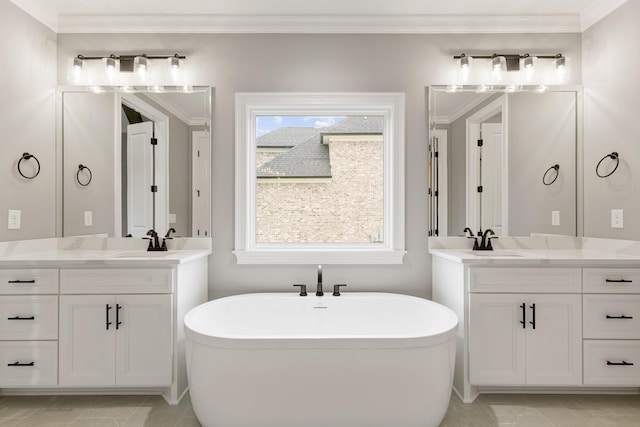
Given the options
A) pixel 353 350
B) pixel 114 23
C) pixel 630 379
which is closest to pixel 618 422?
pixel 630 379

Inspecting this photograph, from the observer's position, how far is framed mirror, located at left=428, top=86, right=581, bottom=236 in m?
2.64

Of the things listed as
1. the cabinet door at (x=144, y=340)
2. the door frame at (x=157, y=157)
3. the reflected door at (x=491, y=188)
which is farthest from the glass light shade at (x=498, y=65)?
the cabinet door at (x=144, y=340)

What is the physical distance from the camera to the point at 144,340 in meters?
2.10

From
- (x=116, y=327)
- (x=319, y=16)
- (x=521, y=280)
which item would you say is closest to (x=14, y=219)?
(x=116, y=327)

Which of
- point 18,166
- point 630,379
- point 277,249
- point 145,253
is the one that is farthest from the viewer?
point 277,249

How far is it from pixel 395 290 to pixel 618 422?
141cm

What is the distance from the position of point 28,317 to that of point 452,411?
255 cm

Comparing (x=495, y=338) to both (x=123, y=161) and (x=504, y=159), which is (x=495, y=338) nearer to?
(x=504, y=159)

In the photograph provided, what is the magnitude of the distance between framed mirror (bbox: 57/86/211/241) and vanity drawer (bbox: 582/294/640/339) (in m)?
2.61

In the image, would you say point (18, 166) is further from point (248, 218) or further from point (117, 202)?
point (248, 218)

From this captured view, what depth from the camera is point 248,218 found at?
8.77 feet

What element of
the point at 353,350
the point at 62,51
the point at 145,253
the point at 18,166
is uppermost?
the point at 62,51

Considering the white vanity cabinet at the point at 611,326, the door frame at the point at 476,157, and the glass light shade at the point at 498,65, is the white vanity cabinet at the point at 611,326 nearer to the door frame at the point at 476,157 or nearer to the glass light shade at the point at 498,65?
the door frame at the point at 476,157

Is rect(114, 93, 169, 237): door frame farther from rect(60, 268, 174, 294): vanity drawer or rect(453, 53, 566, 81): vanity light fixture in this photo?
rect(453, 53, 566, 81): vanity light fixture
